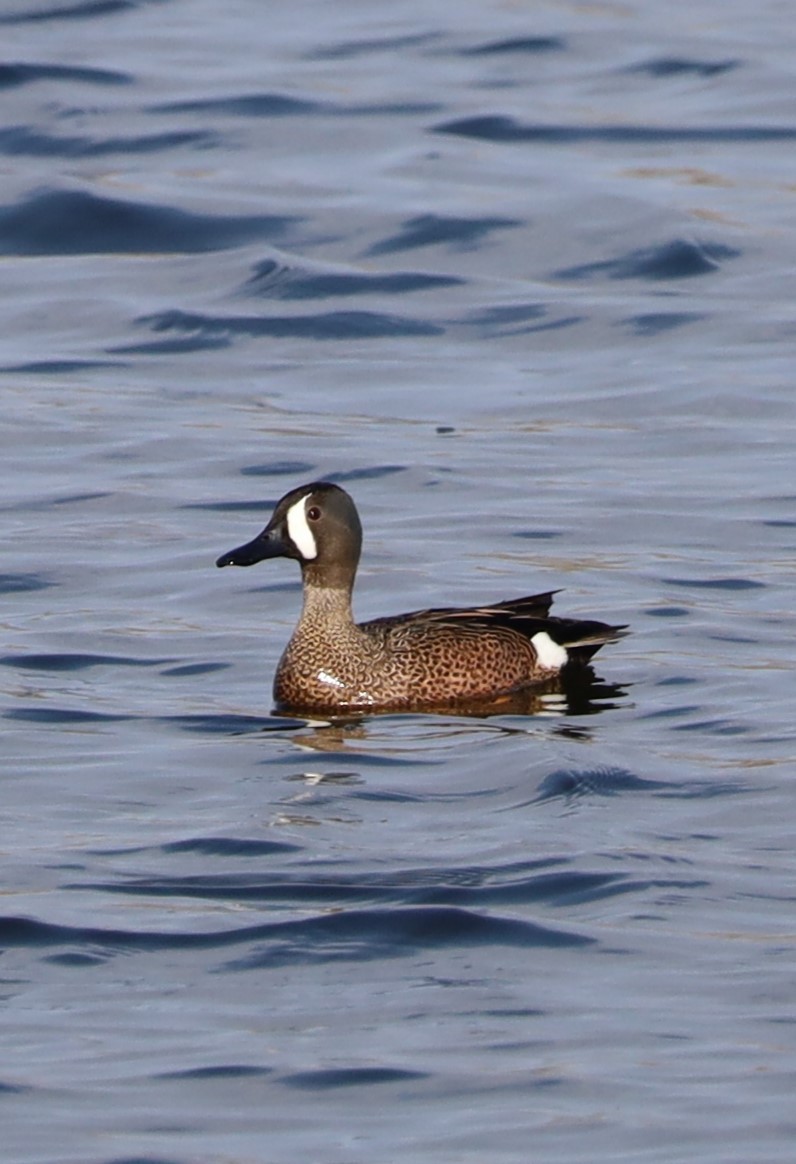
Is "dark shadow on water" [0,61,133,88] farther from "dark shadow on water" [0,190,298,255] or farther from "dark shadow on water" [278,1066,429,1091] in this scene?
"dark shadow on water" [278,1066,429,1091]

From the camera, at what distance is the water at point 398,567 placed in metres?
6.21

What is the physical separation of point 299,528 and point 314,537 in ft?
0.26

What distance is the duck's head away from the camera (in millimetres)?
10266

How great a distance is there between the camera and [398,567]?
12258 millimetres

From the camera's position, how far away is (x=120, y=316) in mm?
17938

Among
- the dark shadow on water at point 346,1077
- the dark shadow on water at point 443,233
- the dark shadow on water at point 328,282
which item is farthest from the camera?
the dark shadow on water at point 443,233

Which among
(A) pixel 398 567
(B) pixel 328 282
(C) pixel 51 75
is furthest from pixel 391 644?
(C) pixel 51 75

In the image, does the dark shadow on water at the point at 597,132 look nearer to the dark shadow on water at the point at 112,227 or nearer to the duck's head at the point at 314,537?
the dark shadow on water at the point at 112,227

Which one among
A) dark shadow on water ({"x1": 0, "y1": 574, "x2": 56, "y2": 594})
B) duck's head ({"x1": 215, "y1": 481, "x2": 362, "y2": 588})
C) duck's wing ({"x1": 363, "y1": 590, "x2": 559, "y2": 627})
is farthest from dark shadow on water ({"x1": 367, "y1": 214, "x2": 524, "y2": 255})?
duck's wing ({"x1": 363, "y1": 590, "x2": 559, "y2": 627})

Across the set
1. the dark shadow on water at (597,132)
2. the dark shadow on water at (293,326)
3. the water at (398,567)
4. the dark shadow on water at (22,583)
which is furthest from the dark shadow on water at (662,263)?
the dark shadow on water at (22,583)

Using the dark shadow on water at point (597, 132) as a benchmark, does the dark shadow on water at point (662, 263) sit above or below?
below

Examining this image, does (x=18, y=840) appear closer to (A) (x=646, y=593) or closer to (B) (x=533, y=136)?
(A) (x=646, y=593)

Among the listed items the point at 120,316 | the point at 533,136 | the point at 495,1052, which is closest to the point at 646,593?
the point at 495,1052

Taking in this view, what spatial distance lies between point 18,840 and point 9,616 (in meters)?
3.32
